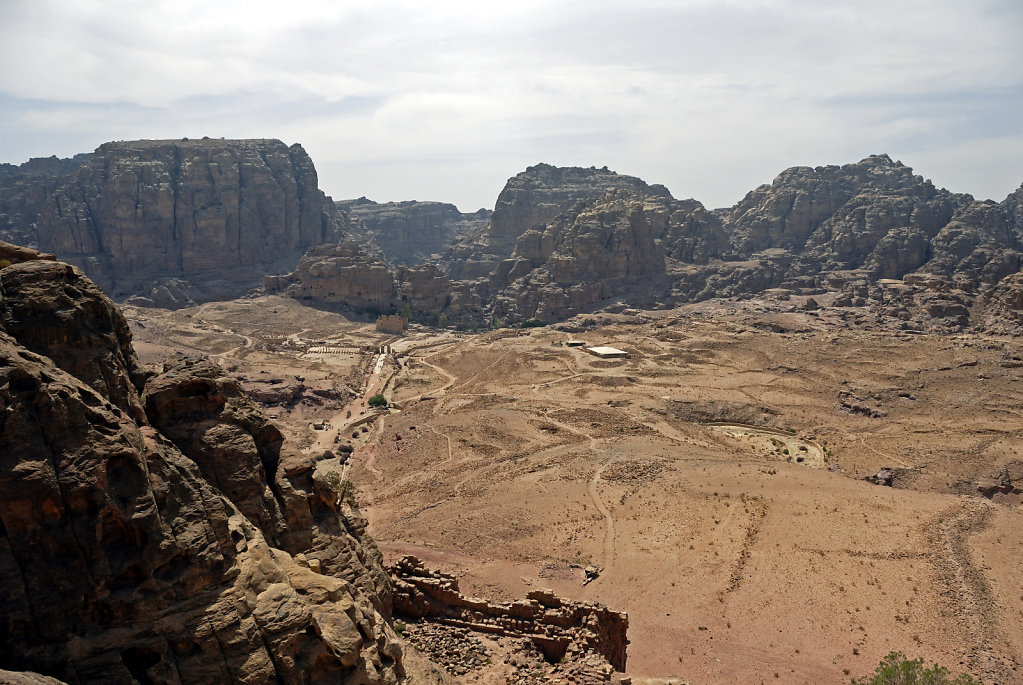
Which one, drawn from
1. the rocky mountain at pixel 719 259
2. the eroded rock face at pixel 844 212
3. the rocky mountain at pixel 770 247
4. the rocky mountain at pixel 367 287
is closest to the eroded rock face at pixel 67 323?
the rocky mountain at pixel 367 287

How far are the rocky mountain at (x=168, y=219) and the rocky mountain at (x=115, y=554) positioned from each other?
125 metres

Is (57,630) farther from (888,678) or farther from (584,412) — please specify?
(584,412)

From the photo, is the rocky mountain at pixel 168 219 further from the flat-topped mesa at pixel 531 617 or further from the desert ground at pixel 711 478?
the flat-topped mesa at pixel 531 617

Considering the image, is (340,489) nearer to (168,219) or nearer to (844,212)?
(168,219)

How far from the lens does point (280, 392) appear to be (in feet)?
255

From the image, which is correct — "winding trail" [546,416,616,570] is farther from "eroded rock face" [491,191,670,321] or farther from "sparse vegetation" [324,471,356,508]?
"eroded rock face" [491,191,670,321]

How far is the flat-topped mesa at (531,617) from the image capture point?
80.9 ft

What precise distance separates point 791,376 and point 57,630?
82.8 m

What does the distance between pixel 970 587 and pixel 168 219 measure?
155415mm

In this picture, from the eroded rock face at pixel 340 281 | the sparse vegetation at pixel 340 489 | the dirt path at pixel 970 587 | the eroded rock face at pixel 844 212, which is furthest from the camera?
the eroded rock face at pixel 844 212

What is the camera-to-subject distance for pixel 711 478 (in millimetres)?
48562

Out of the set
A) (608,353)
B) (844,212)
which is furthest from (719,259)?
(608,353)

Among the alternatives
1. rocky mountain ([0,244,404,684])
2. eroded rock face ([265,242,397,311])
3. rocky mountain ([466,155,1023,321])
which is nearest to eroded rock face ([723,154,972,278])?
rocky mountain ([466,155,1023,321])

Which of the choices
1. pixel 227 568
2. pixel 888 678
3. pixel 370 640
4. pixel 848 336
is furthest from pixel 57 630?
pixel 848 336
